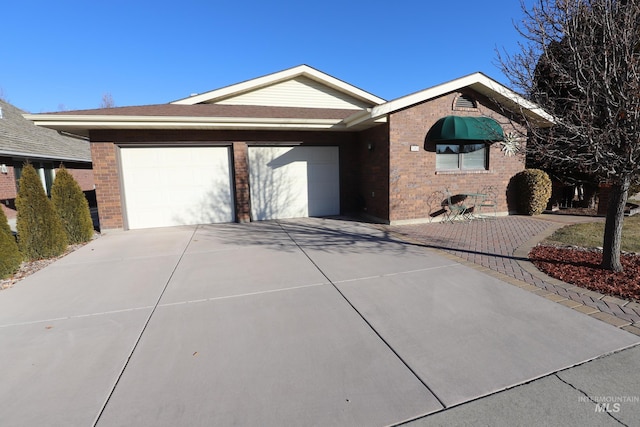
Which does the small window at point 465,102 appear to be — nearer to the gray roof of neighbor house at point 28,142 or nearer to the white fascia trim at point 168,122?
the white fascia trim at point 168,122

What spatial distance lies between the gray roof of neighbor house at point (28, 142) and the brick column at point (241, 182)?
6332 mm

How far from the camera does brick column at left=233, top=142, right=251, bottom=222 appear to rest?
9422mm

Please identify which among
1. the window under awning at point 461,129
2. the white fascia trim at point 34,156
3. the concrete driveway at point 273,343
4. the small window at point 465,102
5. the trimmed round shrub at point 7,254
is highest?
the small window at point 465,102

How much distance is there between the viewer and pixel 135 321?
11.0ft

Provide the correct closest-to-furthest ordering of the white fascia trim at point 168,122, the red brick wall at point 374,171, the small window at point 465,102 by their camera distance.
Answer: the white fascia trim at point 168,122
the red brick wall at point 374,171
the small window at point 465,102

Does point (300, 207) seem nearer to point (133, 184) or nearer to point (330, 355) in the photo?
point (133, 184)

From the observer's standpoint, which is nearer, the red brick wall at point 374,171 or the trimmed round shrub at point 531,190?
the red brick wall at point 374,171

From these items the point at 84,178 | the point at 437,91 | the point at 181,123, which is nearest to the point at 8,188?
the point at 84,178

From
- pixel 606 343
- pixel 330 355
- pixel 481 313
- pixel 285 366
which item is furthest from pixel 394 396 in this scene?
pixel 606 343

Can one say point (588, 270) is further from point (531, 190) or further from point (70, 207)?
point (70, 207)

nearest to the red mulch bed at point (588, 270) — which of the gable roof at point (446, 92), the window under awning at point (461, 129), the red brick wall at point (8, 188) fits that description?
the window under awning at point (461, 129)

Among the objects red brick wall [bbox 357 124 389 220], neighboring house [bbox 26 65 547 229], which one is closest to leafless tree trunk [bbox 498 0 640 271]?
neighboring house [bbox 26 65 547 229]

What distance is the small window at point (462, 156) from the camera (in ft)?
30.0

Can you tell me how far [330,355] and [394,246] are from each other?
3.96 metres
